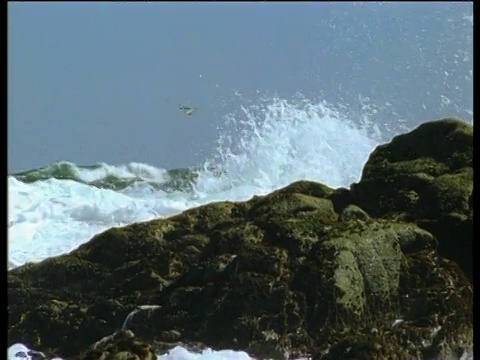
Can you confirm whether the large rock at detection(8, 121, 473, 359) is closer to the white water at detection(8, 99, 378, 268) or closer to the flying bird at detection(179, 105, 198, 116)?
the white water at detection(8, 99, 378, 268)

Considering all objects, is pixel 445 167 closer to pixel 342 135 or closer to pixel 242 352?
pixel 342 135

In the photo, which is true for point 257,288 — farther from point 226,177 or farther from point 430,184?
point 430,184

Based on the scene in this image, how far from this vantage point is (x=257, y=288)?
5332 mm

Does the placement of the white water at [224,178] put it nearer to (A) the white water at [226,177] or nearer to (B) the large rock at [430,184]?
(A) the white water at [226,177]

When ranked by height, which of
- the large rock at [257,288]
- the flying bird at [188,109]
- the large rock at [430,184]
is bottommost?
the large rock at [257,288]

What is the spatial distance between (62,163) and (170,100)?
94 centimetres

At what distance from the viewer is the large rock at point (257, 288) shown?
17.3 ft

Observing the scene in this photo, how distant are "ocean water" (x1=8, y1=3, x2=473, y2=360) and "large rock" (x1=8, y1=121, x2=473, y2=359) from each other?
15cm

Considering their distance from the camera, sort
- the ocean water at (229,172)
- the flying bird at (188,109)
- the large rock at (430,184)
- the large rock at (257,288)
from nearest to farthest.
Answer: the large rock at (257,288)
the ocean water at (229,172)
the flying bird at (188,109)
the large rock at (430,184)

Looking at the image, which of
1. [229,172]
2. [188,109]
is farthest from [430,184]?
[188,109]

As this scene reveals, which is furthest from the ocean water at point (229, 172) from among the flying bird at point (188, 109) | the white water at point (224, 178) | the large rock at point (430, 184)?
the flying bird at point (188, 109)

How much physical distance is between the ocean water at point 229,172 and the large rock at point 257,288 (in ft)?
0.50

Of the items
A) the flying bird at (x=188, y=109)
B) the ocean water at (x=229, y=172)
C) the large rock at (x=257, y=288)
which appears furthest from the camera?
the flying bird at (x=188, y=109)

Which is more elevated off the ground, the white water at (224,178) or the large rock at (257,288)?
the white water at (224,178)
